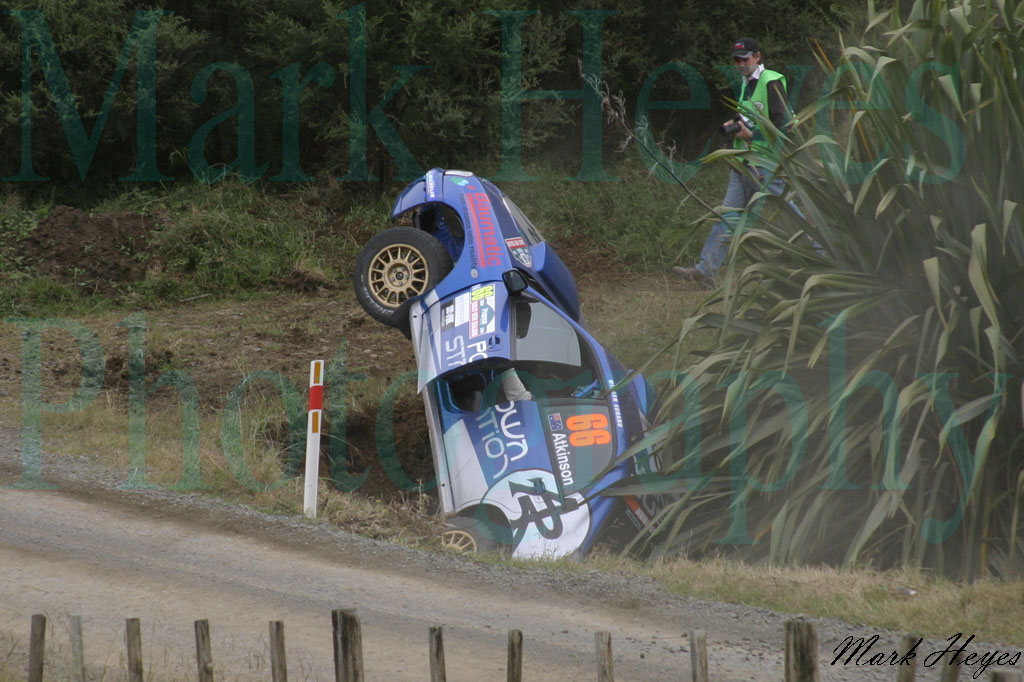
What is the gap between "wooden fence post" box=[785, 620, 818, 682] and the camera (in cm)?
343

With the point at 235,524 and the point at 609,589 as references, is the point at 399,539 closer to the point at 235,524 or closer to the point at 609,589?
the point at 235,524

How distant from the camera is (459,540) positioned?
735cm

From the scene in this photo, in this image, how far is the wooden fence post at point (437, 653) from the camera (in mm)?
3666

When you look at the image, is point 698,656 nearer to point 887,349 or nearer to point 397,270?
point 887,349

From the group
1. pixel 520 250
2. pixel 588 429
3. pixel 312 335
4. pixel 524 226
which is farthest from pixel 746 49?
pixel 312 335

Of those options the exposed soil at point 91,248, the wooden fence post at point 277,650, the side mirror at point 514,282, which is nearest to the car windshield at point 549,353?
the side mirror at point 514,282

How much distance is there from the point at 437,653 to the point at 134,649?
109cm

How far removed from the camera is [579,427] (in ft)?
25.2

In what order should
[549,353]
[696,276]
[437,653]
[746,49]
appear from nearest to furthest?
[437,653] → [549,353] → [746,49] → [696,276]

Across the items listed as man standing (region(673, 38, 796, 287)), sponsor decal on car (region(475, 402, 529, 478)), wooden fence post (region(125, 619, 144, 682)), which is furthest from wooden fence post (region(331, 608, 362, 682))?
man standing (region(673, 38, 796, 287))

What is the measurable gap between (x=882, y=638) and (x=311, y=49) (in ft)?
38.8

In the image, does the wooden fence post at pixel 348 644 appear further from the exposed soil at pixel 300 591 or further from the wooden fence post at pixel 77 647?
the exposed soil at pixel 300 591

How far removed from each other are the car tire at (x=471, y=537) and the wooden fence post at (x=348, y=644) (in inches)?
132

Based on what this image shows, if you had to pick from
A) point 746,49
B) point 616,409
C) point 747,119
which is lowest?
point 616,409
